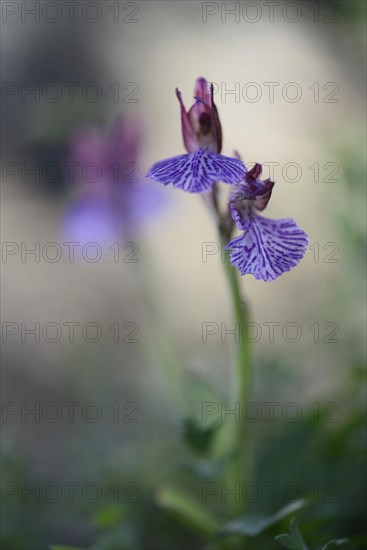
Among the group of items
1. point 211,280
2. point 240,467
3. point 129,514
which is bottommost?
point 129,514

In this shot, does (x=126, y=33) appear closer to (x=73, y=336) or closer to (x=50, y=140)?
(x=50, y=140)

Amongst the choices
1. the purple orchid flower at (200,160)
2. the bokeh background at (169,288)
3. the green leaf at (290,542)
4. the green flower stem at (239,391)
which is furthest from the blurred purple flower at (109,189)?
the green leaf at (290,542)

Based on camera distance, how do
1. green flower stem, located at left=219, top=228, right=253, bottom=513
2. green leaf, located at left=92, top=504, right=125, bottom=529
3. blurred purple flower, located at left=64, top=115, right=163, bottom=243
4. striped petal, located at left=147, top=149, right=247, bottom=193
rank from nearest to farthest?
1. striped petal, located at left=147, top=149, right=247, bottom=193
2. green flower stem, located at left=219, top=228, right=253, bottom=513
3. green leaf, located at left=92, top=504, right=125, bottom=529
4. blurred purple flower, located at left=64, top=115, right=163, bottom=243

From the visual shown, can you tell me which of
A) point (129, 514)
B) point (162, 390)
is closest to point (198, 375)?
point (129, 514)

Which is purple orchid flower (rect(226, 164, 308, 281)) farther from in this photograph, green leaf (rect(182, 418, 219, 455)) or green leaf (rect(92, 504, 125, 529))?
green leaf (rect(92, 504, 125, 529))

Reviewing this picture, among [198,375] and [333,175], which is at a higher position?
[333,175]

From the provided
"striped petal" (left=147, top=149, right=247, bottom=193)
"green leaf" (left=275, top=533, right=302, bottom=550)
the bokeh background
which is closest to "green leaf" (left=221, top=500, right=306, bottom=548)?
the bokeh background

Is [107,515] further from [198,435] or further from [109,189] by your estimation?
[109,189]
